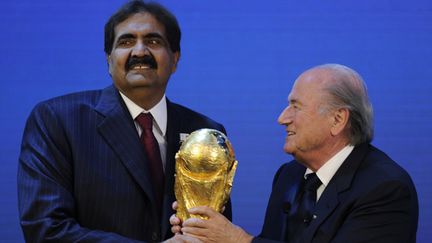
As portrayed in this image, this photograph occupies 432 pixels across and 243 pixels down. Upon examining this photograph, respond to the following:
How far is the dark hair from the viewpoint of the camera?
2.46 m

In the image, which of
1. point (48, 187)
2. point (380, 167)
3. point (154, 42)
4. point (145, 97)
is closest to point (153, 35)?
point (154, 42)

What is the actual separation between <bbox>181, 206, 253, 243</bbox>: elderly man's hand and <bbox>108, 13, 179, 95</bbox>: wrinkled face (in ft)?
1.66

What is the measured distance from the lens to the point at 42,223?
7.06ft

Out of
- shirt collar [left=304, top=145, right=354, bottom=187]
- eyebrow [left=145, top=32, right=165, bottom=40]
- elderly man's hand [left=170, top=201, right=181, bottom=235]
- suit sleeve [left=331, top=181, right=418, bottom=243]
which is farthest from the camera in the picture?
eyebrow [left=145, top=32, right=165, bottom=40]

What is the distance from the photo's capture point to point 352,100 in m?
2.30

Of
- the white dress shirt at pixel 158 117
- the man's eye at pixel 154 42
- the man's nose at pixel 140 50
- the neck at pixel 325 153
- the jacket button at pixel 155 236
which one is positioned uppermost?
the man's eye at pixel 154 42

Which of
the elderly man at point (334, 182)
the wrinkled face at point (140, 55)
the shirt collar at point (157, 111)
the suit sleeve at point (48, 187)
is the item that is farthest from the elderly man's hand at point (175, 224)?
the wrinkled face at point (140, 55)

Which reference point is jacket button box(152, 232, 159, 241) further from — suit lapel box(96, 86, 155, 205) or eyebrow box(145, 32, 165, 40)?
eyebrow box(145, 32, 165, 40)

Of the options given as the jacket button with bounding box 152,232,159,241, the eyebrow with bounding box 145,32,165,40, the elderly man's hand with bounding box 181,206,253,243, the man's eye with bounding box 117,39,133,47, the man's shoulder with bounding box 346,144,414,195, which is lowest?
the jacket button with bounding box 152,232,159,241

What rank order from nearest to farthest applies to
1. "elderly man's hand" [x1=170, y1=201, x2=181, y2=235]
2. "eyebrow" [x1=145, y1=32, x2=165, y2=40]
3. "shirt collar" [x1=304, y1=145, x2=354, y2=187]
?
"elderly man's hand" [x1=170, y1=201, x2=181, y2=235] → "shirt collar" [x1=304, y1=145, x2=354, y2=187] → "eyebrow" [x1=145, y1=32, x2=165, y2=40]

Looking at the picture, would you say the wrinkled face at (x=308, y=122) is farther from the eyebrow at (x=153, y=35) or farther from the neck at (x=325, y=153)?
the eyebrow at (x=153, y=35)

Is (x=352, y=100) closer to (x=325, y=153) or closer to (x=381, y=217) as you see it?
(x=325, y=153)

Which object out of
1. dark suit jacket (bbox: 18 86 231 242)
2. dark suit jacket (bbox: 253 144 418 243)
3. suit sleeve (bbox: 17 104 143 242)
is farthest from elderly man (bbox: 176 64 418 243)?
suit sleeve (bbox: 17 104 143 242)

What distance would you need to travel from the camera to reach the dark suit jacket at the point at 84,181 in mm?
2164
